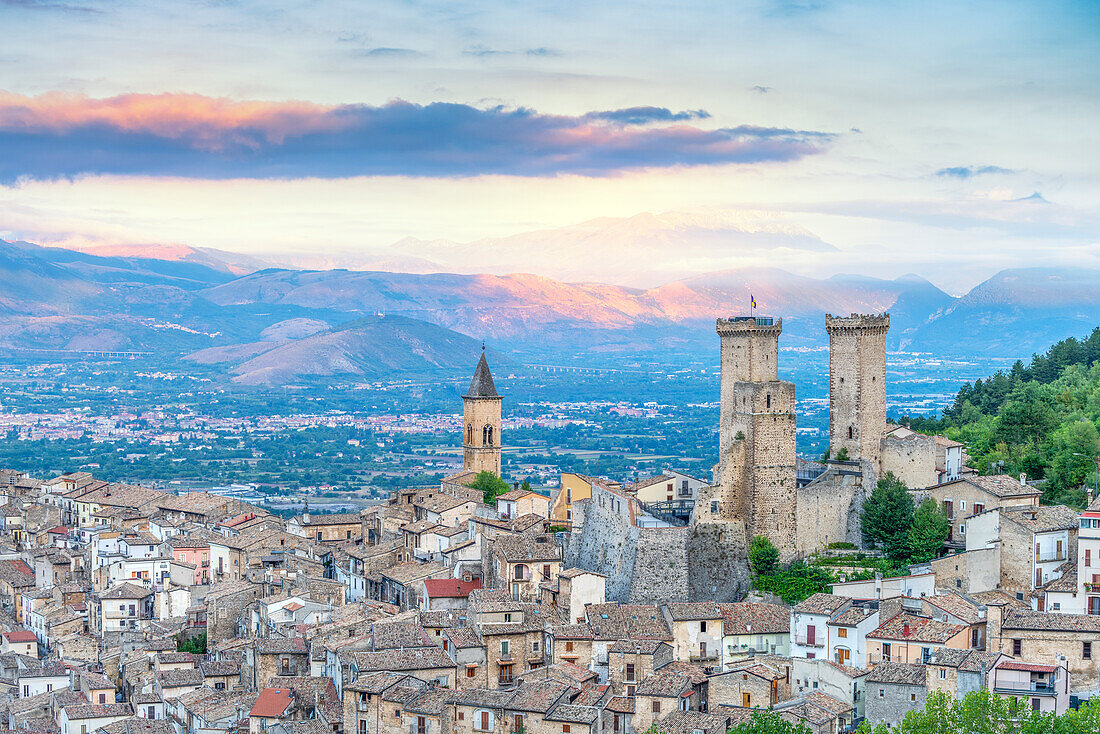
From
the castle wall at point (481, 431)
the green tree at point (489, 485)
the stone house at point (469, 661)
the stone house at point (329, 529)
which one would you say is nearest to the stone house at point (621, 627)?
the stone house at point (469, 661)

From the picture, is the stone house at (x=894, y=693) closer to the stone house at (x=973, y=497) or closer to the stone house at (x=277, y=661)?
the stone house at (x=973, y=497)

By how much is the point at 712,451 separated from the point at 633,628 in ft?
482

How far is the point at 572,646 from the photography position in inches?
1737

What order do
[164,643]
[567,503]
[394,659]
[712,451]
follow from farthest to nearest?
[712,451], [567,503], [164,643], [394,659]

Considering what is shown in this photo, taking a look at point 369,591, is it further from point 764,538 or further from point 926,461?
point 926,461

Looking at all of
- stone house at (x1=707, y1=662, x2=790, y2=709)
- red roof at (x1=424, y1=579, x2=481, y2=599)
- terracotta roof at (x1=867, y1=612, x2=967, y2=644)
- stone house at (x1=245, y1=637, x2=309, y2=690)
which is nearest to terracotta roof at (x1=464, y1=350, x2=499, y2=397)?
red roof at (x1=424, y1=579, x2=481, y2=599)

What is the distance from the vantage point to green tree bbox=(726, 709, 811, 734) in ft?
119

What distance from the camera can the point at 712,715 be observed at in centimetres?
3906

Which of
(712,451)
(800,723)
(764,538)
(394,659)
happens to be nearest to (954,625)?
(800,723)

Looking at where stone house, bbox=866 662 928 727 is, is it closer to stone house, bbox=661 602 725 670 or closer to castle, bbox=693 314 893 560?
stone house, bbox=661 602 725 670

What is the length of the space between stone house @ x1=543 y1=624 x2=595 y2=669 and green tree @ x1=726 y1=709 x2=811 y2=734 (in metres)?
7.00

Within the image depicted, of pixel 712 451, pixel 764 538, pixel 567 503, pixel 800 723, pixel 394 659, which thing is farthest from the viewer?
pixel 712 451

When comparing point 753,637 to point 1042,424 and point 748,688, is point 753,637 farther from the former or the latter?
point 1042,424

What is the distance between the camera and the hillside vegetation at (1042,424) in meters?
51.7
